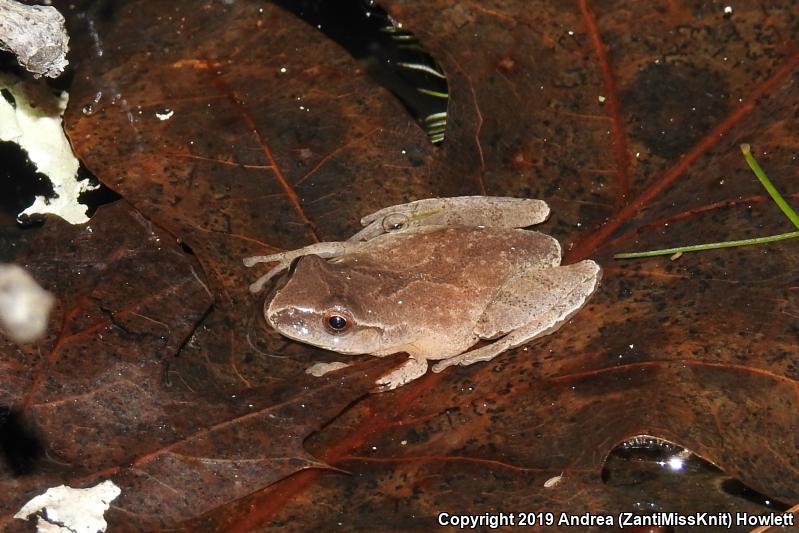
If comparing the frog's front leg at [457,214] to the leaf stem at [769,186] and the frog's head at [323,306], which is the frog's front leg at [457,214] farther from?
the leaf stem at [769,186]

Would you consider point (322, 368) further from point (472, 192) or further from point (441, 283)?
point (472, 192)

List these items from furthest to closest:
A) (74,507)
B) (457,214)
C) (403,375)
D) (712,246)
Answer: (457,214)
(403,375)
(712,246)
(74,507)

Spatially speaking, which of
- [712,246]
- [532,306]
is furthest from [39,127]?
[712,246]

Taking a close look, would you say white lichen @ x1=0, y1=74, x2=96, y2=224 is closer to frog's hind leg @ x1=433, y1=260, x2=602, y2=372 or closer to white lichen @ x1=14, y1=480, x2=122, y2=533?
white lichen @ x1=14, y1=480, x2=122, y2=533

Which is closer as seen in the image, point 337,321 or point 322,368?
point 337,321

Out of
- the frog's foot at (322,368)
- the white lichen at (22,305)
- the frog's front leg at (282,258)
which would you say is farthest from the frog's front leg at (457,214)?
the white lichen at (22,305)

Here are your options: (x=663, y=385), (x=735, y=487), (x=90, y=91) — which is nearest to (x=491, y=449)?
(x=663, y=385)
